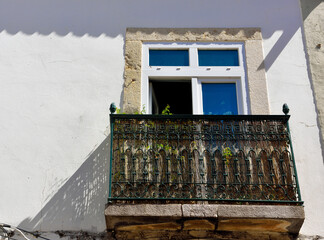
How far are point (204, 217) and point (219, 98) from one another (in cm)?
186

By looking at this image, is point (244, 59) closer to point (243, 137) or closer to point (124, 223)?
point (243, 137)

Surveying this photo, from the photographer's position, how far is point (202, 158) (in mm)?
6086

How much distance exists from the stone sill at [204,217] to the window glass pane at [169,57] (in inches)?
84.8

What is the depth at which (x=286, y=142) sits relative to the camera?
20.3 ft

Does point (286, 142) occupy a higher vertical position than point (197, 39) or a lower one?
lower

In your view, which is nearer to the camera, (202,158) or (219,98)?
(202,158)

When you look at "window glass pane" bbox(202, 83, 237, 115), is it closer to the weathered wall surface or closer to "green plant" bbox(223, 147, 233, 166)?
"green plant" bbox(223, 147, 233, 166)

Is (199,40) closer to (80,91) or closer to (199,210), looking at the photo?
(80,91)

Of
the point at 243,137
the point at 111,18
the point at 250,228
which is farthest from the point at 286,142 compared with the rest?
the point at 111,18

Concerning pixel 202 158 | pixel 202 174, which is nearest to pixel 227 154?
pixel 202 158

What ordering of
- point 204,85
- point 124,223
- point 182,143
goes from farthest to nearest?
point 204,85 → point 182,143 → point 124,223

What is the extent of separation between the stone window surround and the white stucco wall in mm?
110

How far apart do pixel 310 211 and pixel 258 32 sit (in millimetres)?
2572

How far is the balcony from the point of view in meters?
5.67
